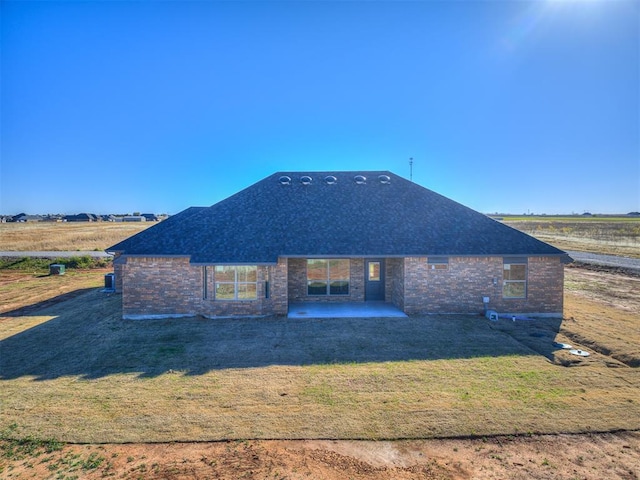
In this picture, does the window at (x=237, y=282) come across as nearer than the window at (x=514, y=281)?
Yes

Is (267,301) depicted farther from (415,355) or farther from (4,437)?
(4,437)

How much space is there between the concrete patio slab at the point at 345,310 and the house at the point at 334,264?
46 cm

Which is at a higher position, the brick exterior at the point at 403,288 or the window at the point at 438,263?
the window at the point at 438,263

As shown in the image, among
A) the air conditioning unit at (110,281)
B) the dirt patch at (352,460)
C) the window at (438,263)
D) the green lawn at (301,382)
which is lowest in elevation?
the dirt patch at (352,460)

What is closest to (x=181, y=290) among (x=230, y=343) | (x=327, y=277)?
(x=230, y=343)

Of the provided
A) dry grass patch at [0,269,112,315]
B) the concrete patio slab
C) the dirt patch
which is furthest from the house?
the dirt patch

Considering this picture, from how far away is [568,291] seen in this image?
757 inches

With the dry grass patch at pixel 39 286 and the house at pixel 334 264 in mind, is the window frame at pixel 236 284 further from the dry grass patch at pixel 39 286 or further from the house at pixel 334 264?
the dry grass patch at pixel 39 286

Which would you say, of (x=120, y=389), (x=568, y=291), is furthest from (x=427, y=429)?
(x=568, y=291)

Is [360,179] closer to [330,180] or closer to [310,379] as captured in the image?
[330,180]

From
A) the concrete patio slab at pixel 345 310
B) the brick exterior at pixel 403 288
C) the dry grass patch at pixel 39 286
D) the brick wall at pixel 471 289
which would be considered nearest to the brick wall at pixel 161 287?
the brick exterior at pixel 403 288

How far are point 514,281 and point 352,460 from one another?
11699mm

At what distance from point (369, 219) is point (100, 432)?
1290 cm

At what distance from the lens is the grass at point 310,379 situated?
689 cm
